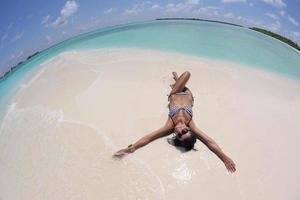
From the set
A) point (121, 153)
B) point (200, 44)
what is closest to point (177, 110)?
point (121, 153)

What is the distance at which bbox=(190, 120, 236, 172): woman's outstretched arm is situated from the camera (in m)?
4.80

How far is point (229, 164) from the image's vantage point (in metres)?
4.80

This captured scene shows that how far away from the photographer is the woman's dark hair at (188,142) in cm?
482

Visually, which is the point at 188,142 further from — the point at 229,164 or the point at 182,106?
the point at 182,106

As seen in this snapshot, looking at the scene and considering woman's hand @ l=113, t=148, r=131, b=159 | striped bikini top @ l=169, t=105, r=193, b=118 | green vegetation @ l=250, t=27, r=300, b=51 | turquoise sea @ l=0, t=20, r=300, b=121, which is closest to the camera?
woman's hand @ l=113, t=148, r=131, b=159

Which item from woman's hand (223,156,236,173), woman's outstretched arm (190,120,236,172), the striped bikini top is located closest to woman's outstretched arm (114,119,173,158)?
the striped bikini top

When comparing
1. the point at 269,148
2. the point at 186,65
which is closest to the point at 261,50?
the point at 186,65

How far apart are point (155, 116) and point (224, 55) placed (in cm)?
502

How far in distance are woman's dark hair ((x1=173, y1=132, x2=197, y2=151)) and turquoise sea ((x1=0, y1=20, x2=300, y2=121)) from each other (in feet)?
16.1

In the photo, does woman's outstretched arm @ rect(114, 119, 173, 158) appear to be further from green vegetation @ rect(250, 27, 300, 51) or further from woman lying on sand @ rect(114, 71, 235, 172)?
green vegetation @ rect(250, 27, 300, 51)

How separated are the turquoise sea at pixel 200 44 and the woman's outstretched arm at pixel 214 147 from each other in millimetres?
5031

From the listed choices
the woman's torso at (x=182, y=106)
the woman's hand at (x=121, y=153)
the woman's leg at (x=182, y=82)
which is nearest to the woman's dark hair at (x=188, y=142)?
the woman's torso at (x=182, y=106)

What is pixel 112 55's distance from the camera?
1033cm

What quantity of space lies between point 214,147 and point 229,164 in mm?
358
